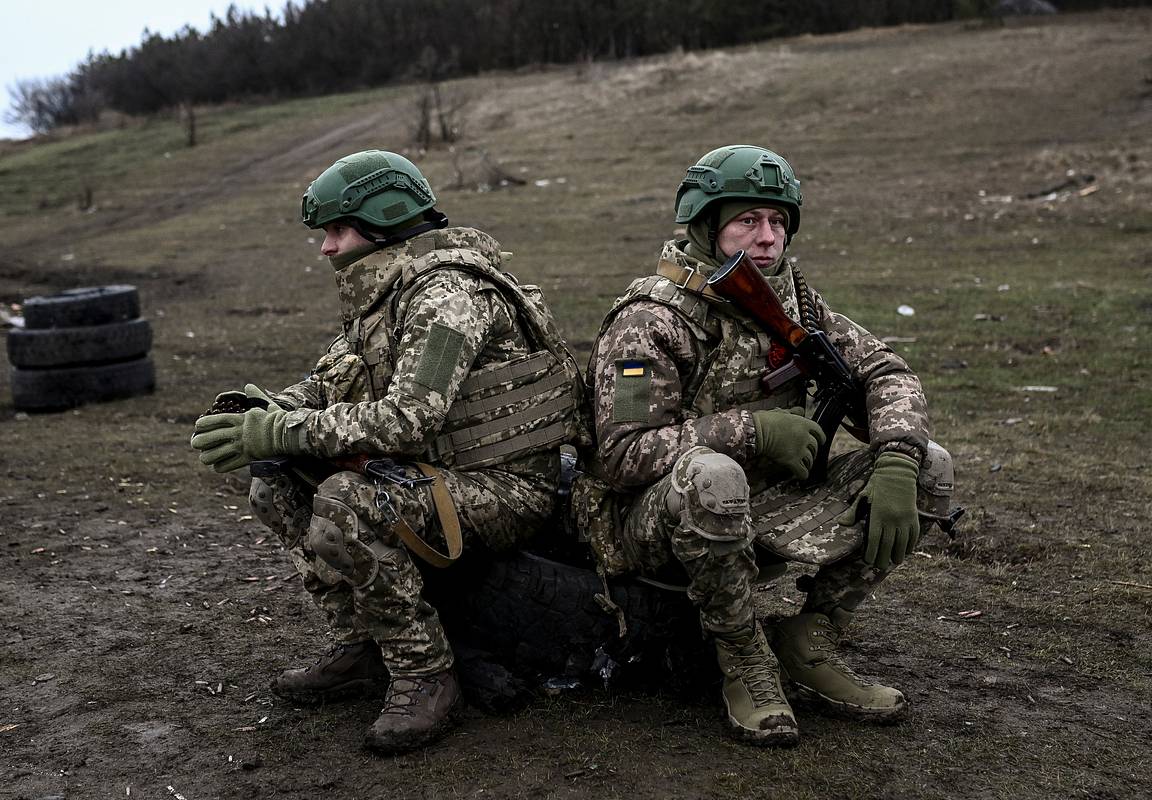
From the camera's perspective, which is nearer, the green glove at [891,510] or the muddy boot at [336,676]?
the green glove at [891,510]

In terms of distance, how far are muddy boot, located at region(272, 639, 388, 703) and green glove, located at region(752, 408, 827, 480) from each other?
1533mm

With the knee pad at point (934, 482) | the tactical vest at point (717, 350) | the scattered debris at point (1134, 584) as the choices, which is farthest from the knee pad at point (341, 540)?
the scattered debris at point (1134, 584)

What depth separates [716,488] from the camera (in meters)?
3.48

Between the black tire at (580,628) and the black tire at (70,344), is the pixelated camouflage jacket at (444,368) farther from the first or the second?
the black tire at (70,344)

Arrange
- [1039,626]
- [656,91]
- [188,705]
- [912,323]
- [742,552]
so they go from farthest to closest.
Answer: [656,91], [912,323], [1039,626], [188,705], [742,552]

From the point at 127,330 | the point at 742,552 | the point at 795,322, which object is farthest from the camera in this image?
the point at 127,330

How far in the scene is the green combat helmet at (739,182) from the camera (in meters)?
3.92

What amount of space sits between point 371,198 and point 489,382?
0.72 m

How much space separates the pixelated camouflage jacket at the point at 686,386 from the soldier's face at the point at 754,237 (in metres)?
0.09

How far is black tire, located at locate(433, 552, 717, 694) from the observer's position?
4.02 metres

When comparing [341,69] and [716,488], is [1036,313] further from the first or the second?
[341,69]

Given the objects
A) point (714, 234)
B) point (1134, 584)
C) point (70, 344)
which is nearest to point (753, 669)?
point (714, 234)

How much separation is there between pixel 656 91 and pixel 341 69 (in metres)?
31.8

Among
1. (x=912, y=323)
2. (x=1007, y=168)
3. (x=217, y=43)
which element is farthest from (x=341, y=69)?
(x=912, y=323)
